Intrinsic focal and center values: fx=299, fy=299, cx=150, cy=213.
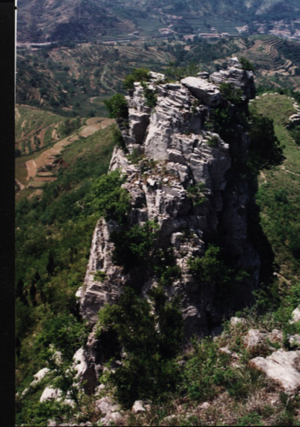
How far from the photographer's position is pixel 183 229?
70.4 ft

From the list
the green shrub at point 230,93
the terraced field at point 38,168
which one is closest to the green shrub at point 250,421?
the green shrub at point 230,93

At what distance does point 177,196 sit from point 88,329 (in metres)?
12.2

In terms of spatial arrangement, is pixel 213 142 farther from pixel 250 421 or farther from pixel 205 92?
pixel 250 421

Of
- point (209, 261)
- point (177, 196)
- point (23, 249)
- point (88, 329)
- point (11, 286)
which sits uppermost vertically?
point (11, 286)

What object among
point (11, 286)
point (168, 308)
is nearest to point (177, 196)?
point (168, 308)

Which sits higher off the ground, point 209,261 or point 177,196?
point 177,196

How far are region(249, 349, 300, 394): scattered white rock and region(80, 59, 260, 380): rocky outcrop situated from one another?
878cm

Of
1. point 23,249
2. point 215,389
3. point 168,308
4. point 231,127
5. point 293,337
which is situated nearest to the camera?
point 215,389

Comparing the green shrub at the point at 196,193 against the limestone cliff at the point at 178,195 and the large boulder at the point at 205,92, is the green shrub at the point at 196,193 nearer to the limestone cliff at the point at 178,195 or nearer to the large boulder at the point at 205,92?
the limestone cliff at the point at 178,195

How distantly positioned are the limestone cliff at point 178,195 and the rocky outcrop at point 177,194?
69mm

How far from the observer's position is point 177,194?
20969mm

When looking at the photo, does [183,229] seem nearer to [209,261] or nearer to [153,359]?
[209,261]

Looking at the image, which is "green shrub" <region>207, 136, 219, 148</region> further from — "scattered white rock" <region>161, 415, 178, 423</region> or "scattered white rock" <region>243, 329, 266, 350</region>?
"scattered white rock" <region>161, 415, 178, 423</region>

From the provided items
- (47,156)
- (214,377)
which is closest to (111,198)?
(214,377)
